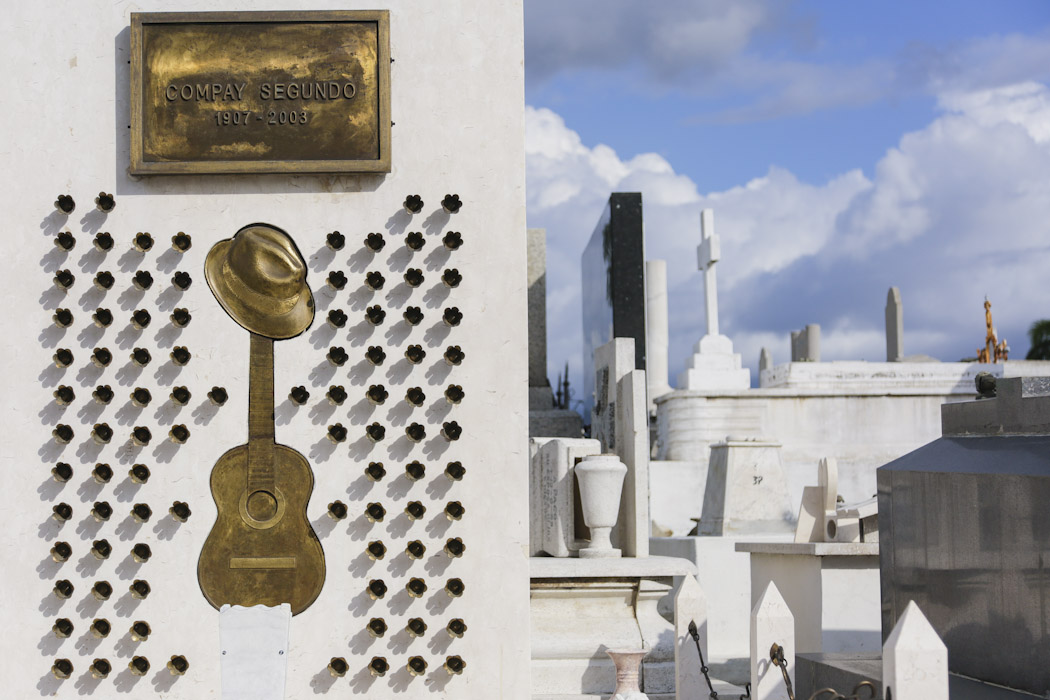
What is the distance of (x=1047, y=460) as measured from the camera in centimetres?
578

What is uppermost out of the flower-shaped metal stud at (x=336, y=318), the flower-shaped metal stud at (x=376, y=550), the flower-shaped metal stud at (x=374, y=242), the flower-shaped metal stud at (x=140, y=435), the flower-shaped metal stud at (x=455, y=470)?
the flower-shaped metal stud at (x=374, y=242)

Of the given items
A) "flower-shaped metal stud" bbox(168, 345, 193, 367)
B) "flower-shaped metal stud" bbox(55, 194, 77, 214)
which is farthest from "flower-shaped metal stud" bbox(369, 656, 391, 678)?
"flower-shaped metal stud" bbox(55, 194, 77, 214)

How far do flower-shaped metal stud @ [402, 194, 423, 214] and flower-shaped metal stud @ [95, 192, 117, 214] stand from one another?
1.70 meters

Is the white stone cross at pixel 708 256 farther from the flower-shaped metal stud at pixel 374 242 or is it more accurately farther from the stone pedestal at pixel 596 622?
the flower-shaped metal stud at pixel 374 242

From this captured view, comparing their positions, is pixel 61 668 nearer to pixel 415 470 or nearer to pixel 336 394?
pixel 336 394

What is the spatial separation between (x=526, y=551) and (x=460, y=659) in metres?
0.71

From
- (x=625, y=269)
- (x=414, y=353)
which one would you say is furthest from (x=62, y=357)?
(x=625, y=269)

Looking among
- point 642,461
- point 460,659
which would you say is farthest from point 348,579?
point 642,461

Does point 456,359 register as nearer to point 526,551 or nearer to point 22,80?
point 526,551

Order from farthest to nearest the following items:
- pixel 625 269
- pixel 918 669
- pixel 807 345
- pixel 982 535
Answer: pixel 807 345
pixel 625 269
pixel 982 535
pixel 918 669

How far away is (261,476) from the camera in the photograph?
630cm

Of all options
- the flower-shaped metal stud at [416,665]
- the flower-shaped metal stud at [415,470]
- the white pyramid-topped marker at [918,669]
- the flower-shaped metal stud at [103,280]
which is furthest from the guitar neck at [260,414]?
the white pyramid-topped marker at [918,669]

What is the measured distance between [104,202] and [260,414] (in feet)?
4.99

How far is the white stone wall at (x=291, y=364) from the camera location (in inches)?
247
